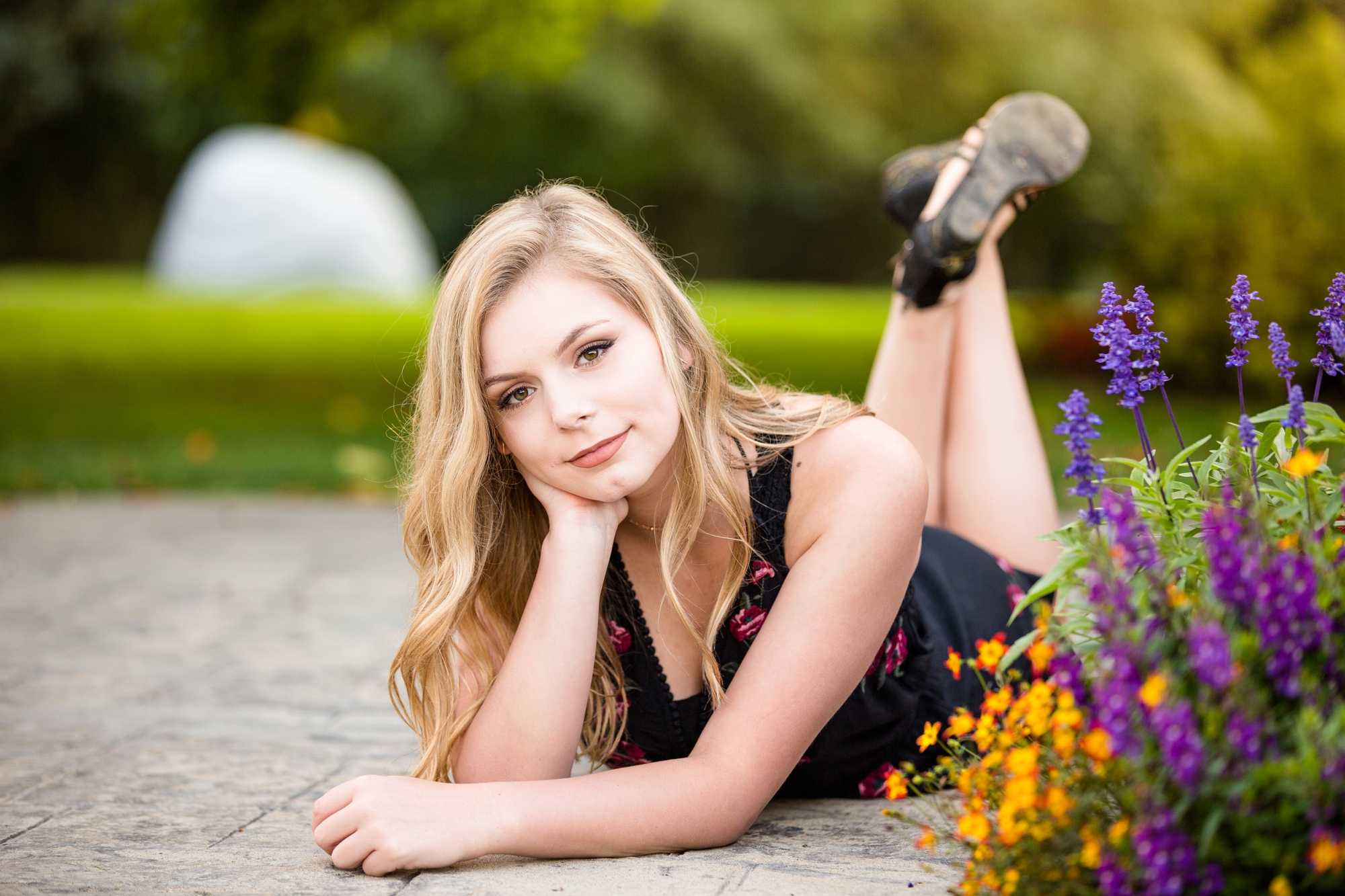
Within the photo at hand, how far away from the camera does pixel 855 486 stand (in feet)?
7.29

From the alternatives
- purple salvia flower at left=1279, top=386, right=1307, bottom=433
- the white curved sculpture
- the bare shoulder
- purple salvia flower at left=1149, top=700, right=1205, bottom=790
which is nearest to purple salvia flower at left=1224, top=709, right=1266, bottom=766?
purple salvia flower at left=1149, top=700, right=1205, bottom=790

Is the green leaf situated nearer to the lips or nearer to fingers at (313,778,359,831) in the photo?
the lips

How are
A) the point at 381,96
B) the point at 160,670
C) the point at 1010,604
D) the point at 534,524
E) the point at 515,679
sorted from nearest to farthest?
the point at 515,679 < the point at 534,524 < the point at 1010,604 < the point at 160,670 < the point at 381,96

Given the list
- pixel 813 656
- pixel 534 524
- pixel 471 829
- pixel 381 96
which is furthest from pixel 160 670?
pixel 381 96

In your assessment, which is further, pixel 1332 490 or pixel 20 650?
pixel 20 650

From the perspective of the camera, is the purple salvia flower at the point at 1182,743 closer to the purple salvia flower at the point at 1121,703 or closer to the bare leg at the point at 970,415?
the purple salvia flower at the point at 1121,703

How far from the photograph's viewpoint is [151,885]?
2.02 m

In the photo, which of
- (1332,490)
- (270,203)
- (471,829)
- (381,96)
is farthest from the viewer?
(381,96)

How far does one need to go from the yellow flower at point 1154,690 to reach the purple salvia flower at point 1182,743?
0.02 m

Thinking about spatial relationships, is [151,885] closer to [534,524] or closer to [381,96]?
[534,524]

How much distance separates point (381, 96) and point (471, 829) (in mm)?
20946

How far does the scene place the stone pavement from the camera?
2.06 meters

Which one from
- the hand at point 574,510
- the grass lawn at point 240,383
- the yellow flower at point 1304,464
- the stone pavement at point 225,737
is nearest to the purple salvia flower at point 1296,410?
the yellow flower at point 1304,464

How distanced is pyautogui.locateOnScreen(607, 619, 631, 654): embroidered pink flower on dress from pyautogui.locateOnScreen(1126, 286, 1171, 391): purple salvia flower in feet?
3.63
